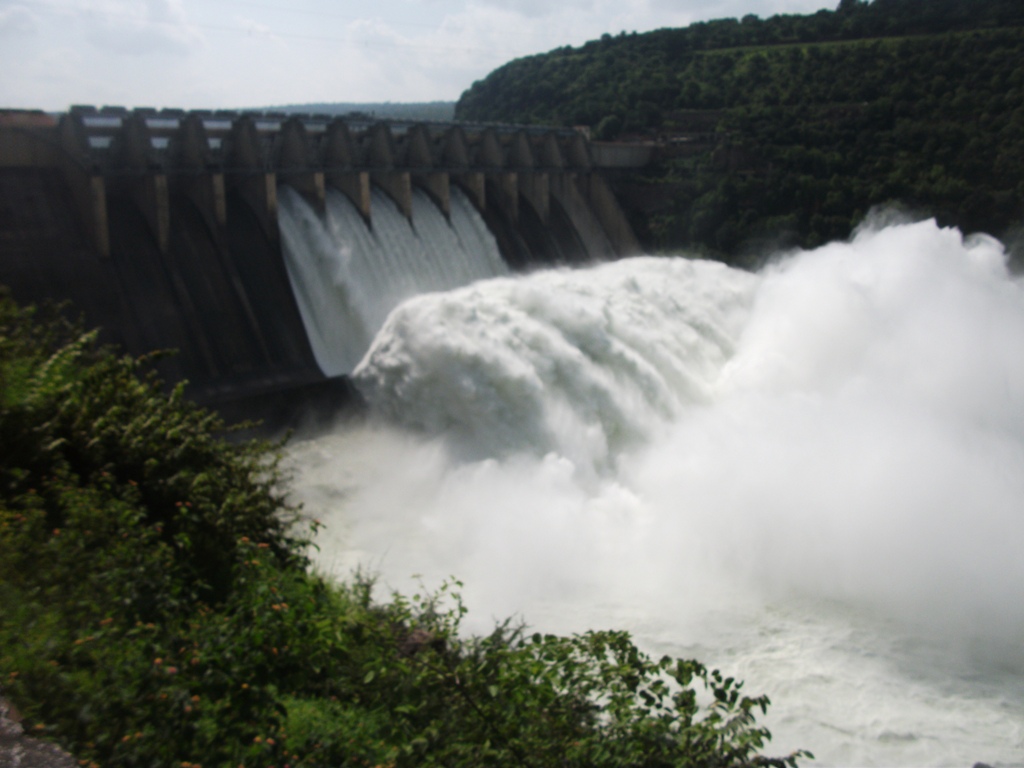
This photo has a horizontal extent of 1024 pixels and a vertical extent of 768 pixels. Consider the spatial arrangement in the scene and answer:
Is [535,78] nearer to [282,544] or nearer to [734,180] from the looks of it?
[734,180]

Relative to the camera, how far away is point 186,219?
19.6 metres

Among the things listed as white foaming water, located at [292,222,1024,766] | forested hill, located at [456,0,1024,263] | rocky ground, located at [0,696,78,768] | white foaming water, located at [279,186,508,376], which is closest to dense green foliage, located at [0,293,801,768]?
rocky ground, located at [0,696,78,768]

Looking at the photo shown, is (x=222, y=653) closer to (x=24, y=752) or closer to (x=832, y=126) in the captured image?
(x=24, y=752)

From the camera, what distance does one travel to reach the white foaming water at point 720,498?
10391mm

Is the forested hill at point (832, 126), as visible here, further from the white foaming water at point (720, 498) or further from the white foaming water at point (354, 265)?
the white foaming water at point (720, 498)

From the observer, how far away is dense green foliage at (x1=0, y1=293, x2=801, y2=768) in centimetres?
534

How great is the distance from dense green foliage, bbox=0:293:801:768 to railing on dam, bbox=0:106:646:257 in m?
10.9

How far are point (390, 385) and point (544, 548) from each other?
3945 millimetres

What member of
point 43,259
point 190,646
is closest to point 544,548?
point 190,646

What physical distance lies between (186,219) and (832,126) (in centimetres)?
2879

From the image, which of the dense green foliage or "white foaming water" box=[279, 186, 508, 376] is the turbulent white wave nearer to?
"white foaming water" box=[279, 186, 508, 376]

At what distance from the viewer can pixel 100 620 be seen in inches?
240

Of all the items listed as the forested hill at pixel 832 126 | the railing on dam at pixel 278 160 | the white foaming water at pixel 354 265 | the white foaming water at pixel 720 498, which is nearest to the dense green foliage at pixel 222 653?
the white foaming water at pixel 720 498

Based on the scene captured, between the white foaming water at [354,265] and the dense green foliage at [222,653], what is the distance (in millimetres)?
11558
